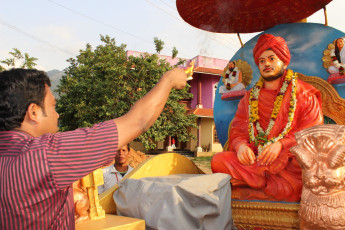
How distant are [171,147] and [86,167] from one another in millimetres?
18246

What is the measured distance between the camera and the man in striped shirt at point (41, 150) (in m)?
1.04

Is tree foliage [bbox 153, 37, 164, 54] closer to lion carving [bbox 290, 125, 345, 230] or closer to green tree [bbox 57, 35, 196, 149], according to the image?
green tree [bbox 57, 35, 196, 149]

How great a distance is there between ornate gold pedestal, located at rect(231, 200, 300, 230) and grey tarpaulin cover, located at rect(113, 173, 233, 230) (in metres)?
0.18

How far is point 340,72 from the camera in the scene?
3174 millimetres

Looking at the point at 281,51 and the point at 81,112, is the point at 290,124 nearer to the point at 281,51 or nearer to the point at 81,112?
the point at 281,51

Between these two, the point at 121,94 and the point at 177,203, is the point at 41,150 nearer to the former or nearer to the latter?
the point at 177,203

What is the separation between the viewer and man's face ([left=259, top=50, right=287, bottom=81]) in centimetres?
307

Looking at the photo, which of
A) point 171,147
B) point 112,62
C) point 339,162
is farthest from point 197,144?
point 339,162

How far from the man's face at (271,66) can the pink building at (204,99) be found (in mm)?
14401

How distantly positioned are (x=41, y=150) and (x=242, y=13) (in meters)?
3.27

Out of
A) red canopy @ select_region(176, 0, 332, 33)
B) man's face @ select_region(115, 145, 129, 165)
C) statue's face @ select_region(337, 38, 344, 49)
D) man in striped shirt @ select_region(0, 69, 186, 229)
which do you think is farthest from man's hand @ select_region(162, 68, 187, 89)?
man's face @ select_region(115, 145, 129, 165)

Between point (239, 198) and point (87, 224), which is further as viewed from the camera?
point (239, 198)

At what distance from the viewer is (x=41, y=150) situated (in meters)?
1.05

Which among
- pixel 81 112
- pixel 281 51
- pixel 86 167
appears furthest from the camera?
pixel 81 112
